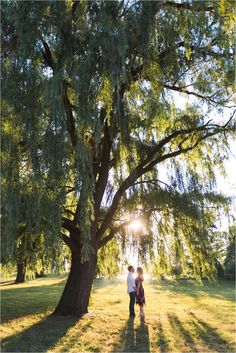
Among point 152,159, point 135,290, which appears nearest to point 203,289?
point 135,290

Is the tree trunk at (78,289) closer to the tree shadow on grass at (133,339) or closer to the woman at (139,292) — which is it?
the woman at (139,292)

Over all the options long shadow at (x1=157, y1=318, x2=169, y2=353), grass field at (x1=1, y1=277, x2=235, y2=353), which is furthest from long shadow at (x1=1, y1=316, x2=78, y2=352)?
long shadow at (x1=157, y1=318, x2=169, y2=353)

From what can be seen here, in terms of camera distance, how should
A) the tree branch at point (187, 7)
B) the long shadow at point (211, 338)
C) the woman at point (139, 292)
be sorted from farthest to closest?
the woman at point (139, 292) < the tree branch at point (187, 7) < the long shadow at point (211, 338)

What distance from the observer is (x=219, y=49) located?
6.79 m

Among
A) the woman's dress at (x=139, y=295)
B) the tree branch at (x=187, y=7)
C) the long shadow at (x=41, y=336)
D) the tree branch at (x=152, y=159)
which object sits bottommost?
the long shadow at (x=41, y=336)

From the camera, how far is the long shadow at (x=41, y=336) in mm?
5875

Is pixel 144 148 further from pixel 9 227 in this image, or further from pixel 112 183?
pixel 9 227

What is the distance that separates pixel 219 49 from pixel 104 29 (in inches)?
90.9

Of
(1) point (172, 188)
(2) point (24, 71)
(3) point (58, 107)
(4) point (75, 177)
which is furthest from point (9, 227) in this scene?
(1) point (172, 188)

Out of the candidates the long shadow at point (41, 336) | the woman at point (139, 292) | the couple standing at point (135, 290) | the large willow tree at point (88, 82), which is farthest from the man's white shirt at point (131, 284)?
the large willow tree at point (88, 82)

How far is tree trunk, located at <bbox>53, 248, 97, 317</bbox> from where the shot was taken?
8562 mm

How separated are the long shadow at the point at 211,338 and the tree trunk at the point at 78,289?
2.59 m

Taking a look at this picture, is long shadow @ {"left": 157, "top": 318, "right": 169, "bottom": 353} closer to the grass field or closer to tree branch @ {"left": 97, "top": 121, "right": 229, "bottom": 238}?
the grass field

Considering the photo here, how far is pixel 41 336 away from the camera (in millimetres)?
6660
